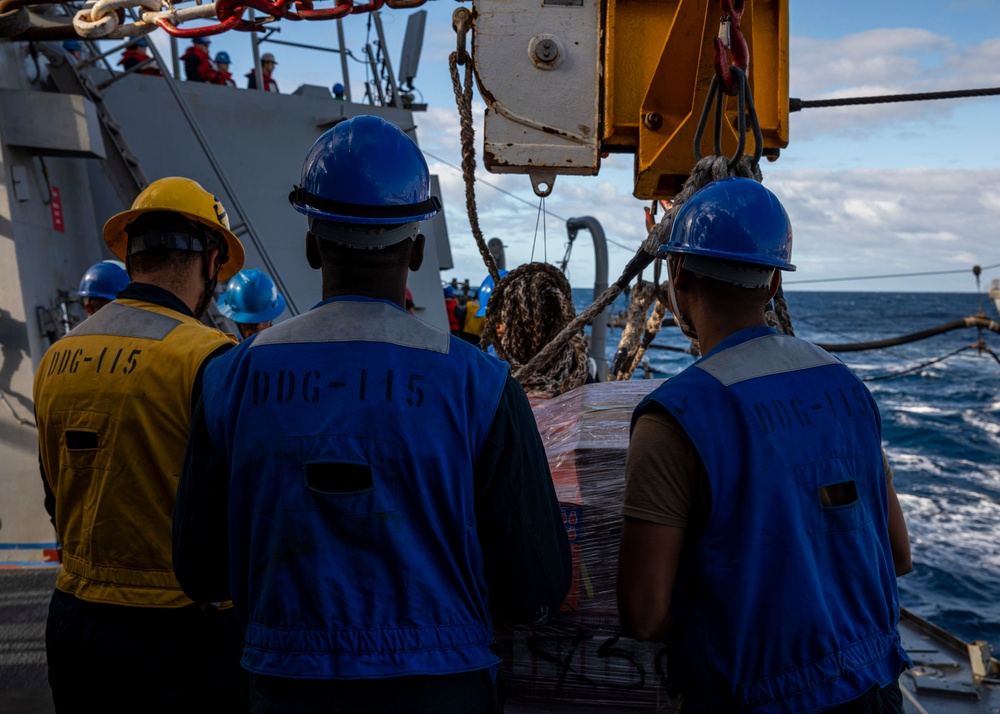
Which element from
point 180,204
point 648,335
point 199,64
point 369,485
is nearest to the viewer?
point 369,485

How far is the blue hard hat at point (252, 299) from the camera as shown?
5730 mm

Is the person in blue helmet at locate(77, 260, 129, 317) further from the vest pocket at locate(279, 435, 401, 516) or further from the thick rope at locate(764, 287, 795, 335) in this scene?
the thick rope at locate(764, 287, 795, 335)

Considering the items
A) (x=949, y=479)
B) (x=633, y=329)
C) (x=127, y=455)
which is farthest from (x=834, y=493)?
(x=949, y=479)

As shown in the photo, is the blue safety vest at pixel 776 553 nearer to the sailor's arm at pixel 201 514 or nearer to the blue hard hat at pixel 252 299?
the sailor's arm at pixel 201 514

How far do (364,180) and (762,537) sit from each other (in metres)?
0.99

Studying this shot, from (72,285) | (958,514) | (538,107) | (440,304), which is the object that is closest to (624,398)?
(538,107)

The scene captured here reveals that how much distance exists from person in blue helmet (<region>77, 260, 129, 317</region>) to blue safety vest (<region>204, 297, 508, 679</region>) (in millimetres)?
2743

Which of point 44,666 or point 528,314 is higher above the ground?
point 528,314

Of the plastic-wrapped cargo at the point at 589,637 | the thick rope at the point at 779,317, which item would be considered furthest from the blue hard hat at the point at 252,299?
the thick rope at the point at 779,317

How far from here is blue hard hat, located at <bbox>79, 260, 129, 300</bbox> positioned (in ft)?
13.0

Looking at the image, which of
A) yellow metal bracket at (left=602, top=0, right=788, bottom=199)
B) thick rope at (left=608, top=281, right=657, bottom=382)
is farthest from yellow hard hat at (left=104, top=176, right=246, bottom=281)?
thick rope at (left=608, top=281, right=657, bottom=382)

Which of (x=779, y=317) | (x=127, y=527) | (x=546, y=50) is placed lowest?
(x=127, y=527)

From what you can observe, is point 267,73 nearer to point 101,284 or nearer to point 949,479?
point 101,284

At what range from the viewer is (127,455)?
209cm
